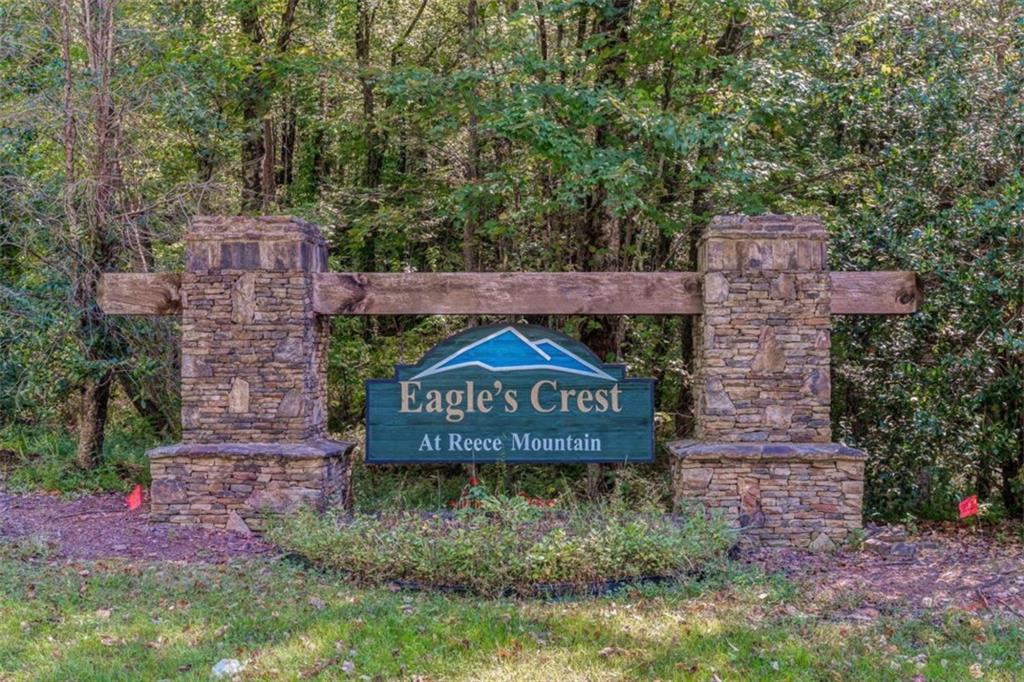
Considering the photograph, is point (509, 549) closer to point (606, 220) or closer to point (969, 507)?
point (969, 507)

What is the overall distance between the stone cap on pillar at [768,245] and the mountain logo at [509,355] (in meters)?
1.41

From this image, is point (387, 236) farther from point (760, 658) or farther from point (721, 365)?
point (760, 658)

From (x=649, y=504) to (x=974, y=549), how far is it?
2.61 m

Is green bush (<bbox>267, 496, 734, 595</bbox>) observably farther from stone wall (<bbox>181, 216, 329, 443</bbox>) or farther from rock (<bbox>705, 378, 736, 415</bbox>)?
stone wall (<bbox>181, 216, 329, 443</bbox>)

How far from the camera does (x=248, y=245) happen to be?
7.56 metres

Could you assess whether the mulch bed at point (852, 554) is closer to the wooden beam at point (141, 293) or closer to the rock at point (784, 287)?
the wooden beam at point (141, 293)

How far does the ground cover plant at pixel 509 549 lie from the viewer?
5.90 metres

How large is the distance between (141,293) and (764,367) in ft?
17.0

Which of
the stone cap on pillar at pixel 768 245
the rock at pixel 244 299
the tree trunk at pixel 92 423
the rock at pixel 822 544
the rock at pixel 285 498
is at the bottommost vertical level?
the rock at pixel 822 544

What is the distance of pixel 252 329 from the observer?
7.58 meters

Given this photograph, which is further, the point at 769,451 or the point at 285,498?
the point at 285,498

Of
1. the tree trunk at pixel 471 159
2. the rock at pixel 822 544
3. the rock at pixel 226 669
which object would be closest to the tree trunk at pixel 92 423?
the tree trunk at pixel 471 159

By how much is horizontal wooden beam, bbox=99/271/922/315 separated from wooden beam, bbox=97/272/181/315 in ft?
0.06

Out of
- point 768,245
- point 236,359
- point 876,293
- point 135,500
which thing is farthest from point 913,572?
point 135,500
